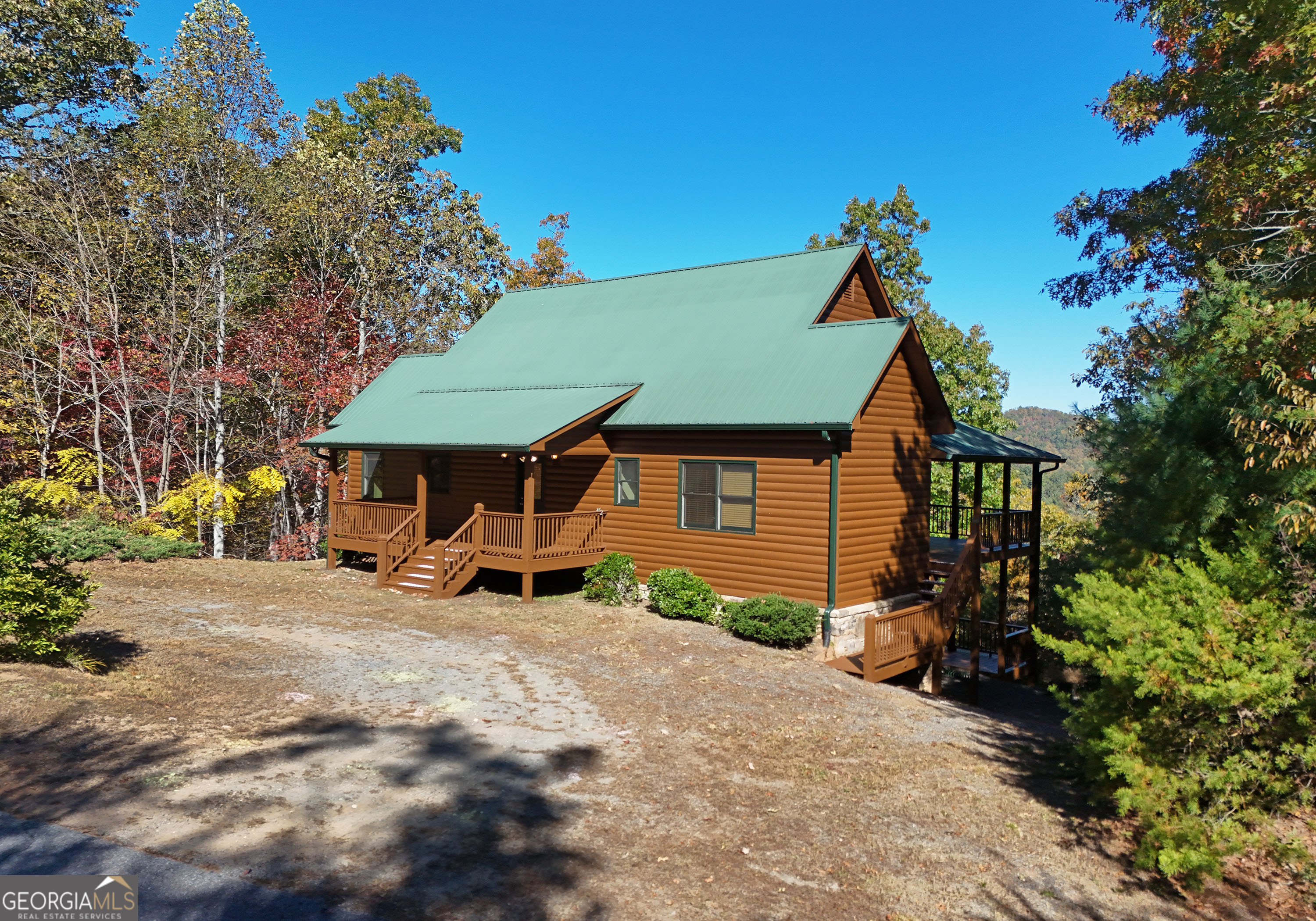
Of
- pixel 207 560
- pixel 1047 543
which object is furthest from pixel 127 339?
pixel 1047 543

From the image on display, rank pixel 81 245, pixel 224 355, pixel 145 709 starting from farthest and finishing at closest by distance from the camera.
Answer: pixel 224 355, pixel 81 245, pixel 145 709

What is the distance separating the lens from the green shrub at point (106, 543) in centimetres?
1952

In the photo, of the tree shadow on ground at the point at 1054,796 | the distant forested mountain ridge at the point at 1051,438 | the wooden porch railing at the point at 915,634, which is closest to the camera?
the tree shadow on ground at the point at 1054,796

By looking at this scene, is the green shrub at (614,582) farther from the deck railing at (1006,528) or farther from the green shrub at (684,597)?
the deck railing at (1006,528)

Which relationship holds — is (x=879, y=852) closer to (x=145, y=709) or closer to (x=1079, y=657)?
(x=1079, y=657)

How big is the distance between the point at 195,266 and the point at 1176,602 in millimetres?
29013

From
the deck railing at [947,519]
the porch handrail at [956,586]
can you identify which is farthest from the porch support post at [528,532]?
the deck railing at [947,519]

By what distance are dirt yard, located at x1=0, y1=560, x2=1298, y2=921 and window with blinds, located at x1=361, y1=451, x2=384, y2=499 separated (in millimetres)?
10169

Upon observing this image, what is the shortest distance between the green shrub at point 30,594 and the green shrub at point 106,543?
34.6 ft

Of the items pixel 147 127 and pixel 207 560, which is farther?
pixel 147 127

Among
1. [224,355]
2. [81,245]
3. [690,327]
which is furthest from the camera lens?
[224,355]

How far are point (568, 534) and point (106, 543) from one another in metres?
12.4

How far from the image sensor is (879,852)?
7.16 metres

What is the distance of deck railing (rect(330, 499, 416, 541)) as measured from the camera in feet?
66.7
